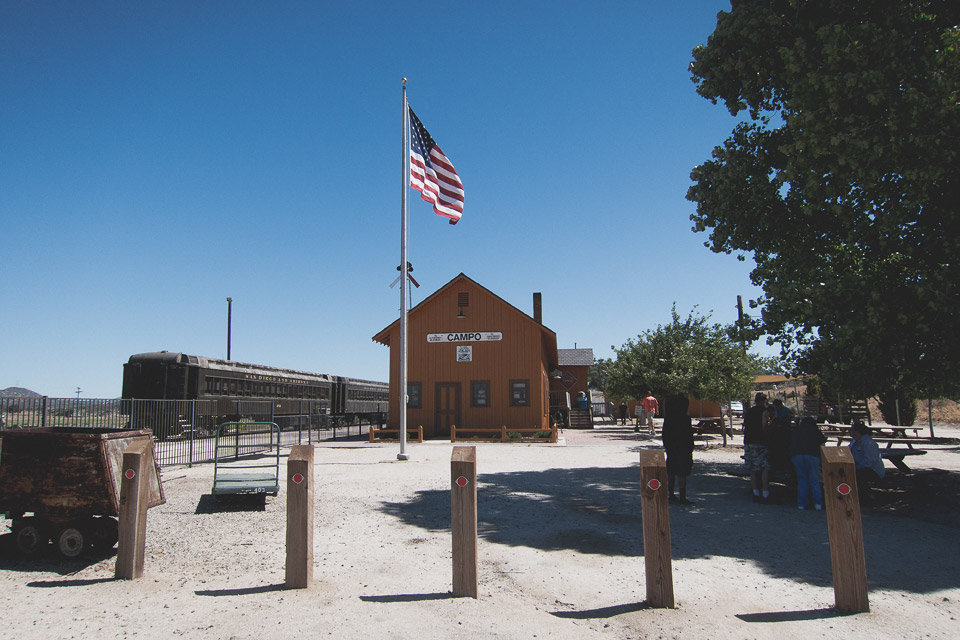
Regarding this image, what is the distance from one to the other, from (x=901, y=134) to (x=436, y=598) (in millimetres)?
9081

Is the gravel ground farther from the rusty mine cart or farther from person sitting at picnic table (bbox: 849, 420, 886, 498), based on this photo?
person sitting at picnic table (bbox: 849, 420, 886, 498)

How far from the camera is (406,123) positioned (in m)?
18.4

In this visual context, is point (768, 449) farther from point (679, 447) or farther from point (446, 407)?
→ point (446, 407)

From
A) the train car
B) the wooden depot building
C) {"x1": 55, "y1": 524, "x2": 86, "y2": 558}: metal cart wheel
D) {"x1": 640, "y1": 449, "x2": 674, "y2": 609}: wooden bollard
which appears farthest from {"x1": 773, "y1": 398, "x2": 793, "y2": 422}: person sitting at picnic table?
the train car

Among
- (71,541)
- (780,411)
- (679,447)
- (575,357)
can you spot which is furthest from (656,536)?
(575,357)

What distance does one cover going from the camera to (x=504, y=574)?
5.84 m

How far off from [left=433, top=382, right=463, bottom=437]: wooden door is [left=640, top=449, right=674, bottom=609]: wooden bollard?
21.5 metres

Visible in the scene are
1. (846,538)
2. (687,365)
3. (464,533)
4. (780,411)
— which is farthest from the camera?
(687,365)

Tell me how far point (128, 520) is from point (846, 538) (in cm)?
600

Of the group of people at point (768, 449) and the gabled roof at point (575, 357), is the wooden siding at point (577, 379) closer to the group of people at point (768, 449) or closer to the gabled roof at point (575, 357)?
the gabled roof at point (575, 357)

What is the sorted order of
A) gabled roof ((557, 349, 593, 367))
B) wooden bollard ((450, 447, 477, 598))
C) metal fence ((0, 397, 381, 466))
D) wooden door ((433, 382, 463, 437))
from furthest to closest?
gabled roof ((557, 349, 593, 367)) → wooden door ((433, 382, 463, 437)) → metal fence ((0, 397, 381, 466)) → wooden bollard ((450, 447, 477, 598))

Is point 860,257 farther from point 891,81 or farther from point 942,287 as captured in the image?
point 891,81

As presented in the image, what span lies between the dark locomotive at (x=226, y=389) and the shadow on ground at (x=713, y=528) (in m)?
9.75

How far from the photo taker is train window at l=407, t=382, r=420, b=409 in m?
26.4
